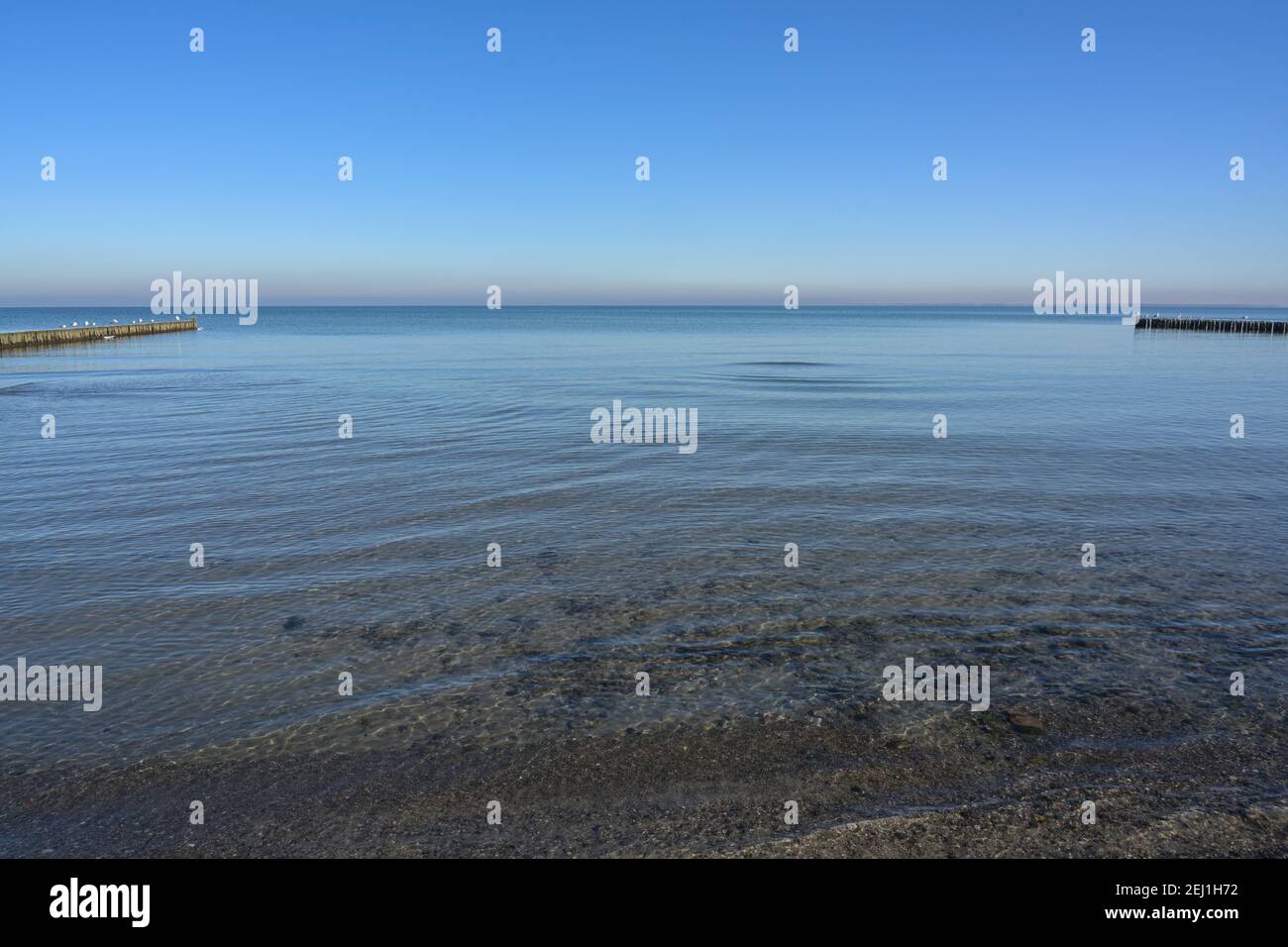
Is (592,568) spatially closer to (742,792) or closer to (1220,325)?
(742,792)

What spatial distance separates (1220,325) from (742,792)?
461 feet

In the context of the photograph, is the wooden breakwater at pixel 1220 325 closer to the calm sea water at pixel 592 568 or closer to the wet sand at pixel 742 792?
the calm sea water at pixel 592 568

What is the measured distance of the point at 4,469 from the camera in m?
21.1

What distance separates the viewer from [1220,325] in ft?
386

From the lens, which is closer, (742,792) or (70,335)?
(742,792)

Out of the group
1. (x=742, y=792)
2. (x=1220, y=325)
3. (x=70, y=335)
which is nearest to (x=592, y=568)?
(x=742, y=792)

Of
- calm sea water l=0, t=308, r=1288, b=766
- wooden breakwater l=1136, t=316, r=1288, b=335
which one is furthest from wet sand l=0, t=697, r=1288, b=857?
wooden breakwater l=1136, t=316, r=1288, b=335

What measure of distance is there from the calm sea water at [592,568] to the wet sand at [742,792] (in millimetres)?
497

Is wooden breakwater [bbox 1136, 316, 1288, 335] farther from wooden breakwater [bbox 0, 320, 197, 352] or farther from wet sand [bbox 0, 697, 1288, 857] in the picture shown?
wooden breakwater [bbox 0, 320, 197, 352]

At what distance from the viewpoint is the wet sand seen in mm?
6523

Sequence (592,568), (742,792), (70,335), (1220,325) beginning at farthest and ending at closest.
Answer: (1220,325)
(70,335)
(592,568)
(742,792)
